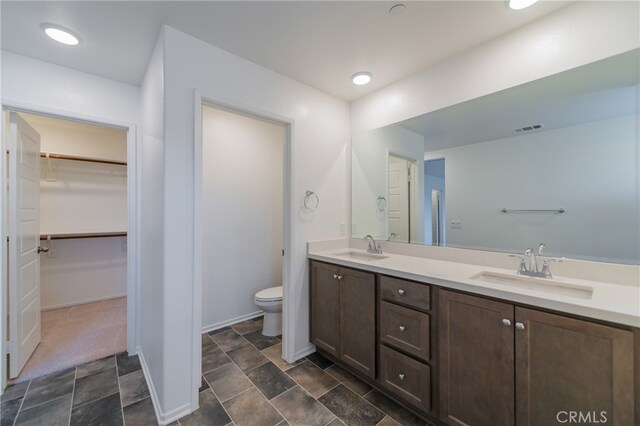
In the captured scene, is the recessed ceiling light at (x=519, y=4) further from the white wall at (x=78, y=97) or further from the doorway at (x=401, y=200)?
the white wall at (x=78, y=97)

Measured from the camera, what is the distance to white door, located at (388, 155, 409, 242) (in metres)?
2.36

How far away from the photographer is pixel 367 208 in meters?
2.58

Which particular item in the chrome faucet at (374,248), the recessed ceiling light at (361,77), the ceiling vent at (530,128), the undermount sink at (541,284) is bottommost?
the undermount sink at (541,284)

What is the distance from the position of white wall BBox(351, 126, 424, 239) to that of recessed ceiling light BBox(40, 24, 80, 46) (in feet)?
7.26

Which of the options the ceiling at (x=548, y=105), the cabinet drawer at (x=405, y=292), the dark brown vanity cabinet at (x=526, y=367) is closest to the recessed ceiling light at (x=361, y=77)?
the ceiling at (x=548, y=105)

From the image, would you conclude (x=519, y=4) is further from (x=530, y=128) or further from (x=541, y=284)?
(x=541, y=284)

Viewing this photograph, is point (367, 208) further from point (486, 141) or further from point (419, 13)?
point (419, 13)

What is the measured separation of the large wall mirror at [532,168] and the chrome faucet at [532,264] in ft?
0.22

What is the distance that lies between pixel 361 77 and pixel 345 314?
Answer: 6.37 ft

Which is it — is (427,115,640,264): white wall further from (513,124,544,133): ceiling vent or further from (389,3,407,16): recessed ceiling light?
(389,3,407,16): recessed ceiling light

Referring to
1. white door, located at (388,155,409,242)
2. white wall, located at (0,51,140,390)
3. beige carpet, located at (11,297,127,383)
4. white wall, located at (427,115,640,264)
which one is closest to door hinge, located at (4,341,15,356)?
beige carpet, located at (11,297,127,383)

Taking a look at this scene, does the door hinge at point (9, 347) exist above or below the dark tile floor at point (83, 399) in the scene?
above

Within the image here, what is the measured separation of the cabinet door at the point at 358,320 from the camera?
182cm

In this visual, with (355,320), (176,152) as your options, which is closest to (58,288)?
(176,152)
